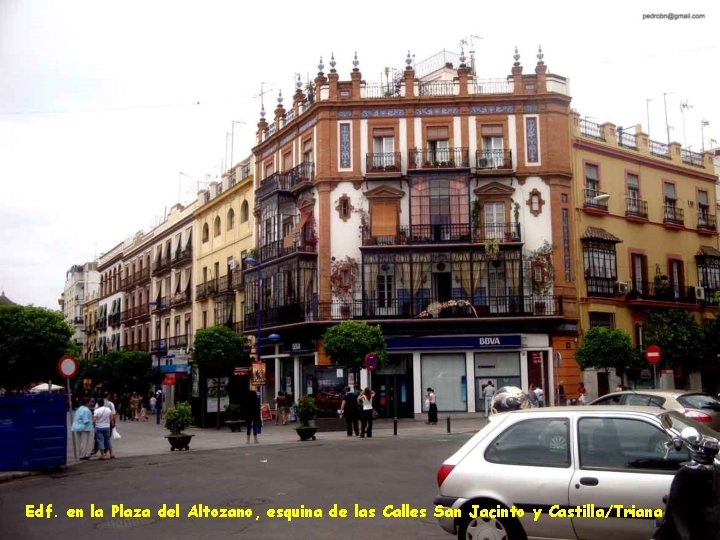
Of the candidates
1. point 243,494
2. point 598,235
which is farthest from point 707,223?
point 243,494

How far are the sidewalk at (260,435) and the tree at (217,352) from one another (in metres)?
2.42

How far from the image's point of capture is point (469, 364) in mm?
35812

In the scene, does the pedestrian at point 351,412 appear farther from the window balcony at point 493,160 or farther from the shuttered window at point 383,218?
the window balcony at point 493,160

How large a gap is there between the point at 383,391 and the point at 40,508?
2484 cm

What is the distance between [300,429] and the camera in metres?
23.6

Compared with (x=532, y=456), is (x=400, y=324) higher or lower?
higher

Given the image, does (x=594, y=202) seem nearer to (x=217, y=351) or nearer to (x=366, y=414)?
(x=366, y=414)

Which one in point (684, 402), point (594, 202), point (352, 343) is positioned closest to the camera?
point (684, 402)

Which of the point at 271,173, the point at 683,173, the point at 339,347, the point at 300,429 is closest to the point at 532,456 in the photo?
the point at 300,429

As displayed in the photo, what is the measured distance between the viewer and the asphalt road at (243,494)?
9492 mm

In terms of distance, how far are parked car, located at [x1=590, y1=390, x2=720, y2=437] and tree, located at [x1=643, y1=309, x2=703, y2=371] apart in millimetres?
20662

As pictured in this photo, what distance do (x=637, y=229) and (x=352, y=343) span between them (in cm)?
1844

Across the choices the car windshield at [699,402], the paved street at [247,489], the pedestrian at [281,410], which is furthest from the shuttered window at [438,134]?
the car windshield at [699,402]

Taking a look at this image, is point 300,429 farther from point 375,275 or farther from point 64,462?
point 375,275
